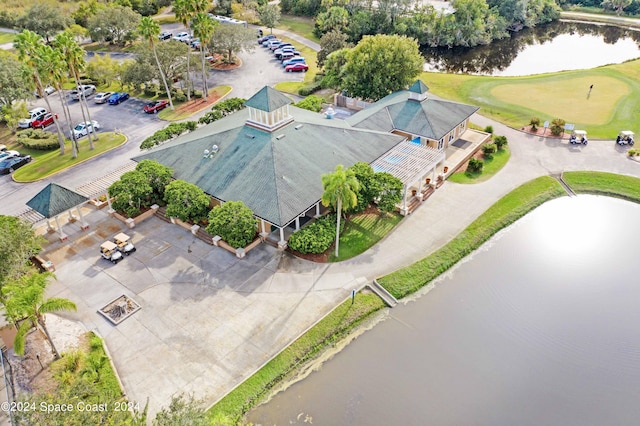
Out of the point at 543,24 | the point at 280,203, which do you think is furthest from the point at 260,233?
the point at 543,24

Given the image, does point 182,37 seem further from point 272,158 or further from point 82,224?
point 272,158

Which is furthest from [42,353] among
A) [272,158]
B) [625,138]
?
[625,138]

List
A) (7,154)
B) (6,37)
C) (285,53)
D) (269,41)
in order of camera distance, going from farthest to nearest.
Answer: (6,37) < (269,41) < (285,53) < (7,154)

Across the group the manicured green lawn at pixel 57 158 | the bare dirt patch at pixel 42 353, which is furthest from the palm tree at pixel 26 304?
the manicured green lawn at pixel 57 158

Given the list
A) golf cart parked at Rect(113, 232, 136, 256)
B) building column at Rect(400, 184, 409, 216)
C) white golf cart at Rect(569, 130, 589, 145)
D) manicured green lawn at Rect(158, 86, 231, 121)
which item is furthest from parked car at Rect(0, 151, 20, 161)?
white golf cart at Rect(569, 130, 589, 145)

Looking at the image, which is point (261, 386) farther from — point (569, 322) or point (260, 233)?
point (569, 322)
